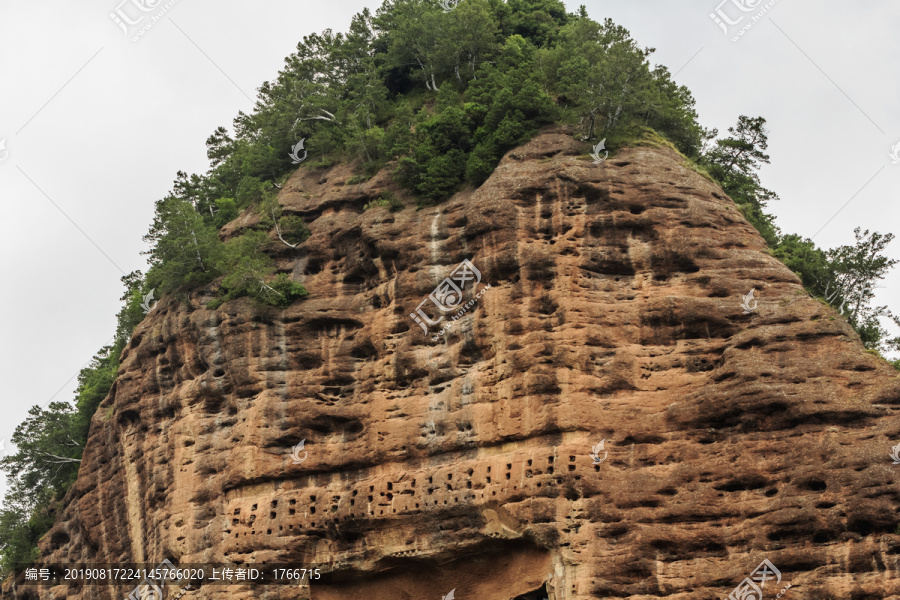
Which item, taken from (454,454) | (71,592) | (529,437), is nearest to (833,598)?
(529,437)

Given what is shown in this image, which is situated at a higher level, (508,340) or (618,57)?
(618,57)

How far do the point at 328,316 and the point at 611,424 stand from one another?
438 inches

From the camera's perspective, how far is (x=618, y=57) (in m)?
39.5

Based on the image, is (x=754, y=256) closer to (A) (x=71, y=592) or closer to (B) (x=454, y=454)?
(B) (x=454, y=454)
